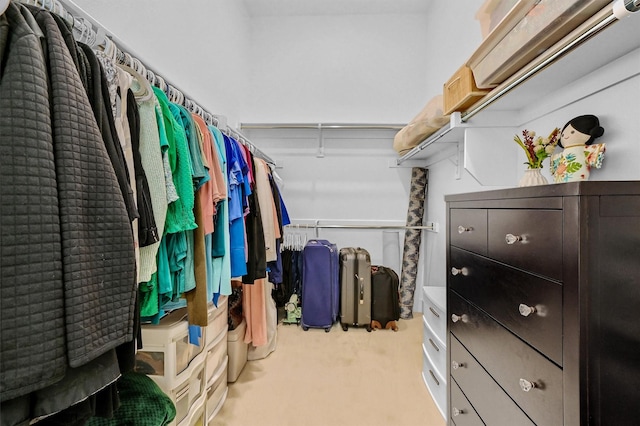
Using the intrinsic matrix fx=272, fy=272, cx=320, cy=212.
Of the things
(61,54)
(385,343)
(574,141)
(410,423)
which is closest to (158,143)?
(61,54)

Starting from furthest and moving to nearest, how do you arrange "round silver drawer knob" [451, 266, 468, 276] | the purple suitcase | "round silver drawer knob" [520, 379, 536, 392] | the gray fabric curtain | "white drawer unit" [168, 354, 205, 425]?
the gray fabric curtain, the purple suitcase, "white drawer unit" [168, 354, 205, 425], "round silver drawer knob" [451, 266, 468, 276], "round silver drawer knob" [520, 379, 536, 392]

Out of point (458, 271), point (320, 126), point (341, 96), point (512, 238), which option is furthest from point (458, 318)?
point (341, 96)

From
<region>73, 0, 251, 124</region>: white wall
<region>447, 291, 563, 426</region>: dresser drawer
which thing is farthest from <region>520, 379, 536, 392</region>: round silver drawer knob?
<region>73, 0, 251, 124</region>: white wall

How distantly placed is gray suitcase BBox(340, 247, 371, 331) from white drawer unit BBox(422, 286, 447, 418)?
0.69 meters

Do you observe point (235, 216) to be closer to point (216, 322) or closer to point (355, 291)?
point (216, 322)

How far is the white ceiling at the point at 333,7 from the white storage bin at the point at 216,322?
2924 mm

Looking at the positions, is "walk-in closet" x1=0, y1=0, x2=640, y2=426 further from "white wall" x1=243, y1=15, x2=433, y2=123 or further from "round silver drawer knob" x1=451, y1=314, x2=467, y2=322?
"white wall" x1=243, y1=15, x2=433, y2=123

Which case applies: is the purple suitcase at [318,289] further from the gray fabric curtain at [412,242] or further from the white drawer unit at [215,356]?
the white drawer unit at [215,356]

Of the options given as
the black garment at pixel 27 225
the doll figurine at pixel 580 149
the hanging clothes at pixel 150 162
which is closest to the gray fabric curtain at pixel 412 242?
the doll figurine at pixel 580 149

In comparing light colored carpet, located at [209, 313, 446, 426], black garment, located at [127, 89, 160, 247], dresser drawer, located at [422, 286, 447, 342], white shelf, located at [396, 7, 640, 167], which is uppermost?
white shelf, located at [396, 7, 640, 167]

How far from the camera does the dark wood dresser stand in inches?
22.5

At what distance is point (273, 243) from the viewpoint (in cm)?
178

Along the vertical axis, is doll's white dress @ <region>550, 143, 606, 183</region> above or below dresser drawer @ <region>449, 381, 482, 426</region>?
above

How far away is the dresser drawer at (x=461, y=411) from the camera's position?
945 millimetres
